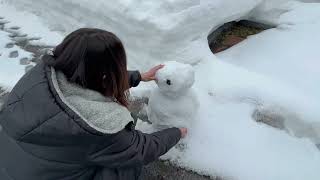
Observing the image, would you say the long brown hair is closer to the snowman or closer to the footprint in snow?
the snowman

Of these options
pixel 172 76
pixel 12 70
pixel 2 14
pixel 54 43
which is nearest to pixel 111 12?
pixel 54 43

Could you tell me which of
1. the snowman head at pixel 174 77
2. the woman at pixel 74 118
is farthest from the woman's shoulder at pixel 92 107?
the snowman head at pixel 174 77

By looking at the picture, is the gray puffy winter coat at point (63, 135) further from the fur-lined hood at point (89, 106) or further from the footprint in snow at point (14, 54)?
the footprint in snow at point (14, 54)

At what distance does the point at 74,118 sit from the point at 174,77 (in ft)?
2.20

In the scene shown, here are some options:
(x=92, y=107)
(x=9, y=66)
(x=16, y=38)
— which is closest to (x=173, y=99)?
(x=92, y=107)

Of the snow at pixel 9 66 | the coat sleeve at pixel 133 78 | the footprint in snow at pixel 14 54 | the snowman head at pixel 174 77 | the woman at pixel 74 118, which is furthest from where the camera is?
the footprint in snow at pixel 14 54

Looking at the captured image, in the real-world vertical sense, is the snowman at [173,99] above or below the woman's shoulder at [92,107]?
below

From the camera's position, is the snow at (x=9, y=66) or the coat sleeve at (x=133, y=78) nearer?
the coat sleeve at (x=133, y=78)

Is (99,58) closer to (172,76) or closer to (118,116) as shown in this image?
(118,116)

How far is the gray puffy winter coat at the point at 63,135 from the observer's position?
5.29 ft

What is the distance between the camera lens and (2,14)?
369 cm

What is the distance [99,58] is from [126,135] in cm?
35

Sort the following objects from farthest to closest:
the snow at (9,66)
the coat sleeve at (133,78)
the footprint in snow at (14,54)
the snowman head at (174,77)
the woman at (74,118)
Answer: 1. the footprint in snow at (14,54)
2. the snow at (9,66)
3. the coat sleeve at (133,78)
4. the snowman head at (174,77)
5. the woman at (74,118)

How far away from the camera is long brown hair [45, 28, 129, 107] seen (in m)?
1.61
